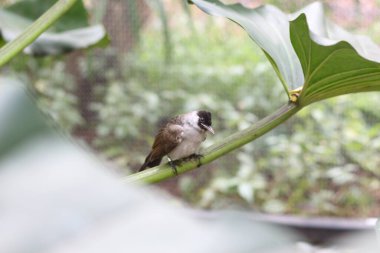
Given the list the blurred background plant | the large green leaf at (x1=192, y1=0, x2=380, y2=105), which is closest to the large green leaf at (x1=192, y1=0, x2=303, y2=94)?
the large green leaf at (x1=192, y1=0, x2=380, y2=105)

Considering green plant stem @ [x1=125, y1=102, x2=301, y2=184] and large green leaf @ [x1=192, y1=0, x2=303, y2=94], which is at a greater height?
large green leaf @ [x1=192, y1=0, x2=303, y2=94]

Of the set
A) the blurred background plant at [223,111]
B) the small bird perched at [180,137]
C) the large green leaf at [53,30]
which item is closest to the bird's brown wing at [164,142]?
the small bird perched at [180,137]

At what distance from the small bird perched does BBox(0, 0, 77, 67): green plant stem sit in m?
0.34

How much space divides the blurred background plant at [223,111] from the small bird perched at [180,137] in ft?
3.33

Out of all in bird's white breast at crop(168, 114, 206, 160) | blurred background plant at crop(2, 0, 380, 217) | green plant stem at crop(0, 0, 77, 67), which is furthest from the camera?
blurred background plant at crop(2, 0, 380, 217)

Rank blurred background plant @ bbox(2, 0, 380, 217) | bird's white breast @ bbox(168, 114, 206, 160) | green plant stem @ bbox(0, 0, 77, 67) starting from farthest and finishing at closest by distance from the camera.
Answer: blurred background plant @ bbox(2, 0, 380, 217), bird's white breast @ bbox(168, 114, 206, 160), green plant stem @ bbox(0, 0, 77, 67)

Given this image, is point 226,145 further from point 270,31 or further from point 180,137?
point 180,137

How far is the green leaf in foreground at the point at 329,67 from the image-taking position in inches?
20.1

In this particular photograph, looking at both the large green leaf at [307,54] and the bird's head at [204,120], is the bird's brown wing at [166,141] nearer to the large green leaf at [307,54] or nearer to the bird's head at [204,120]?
the bird's head at [204,120]

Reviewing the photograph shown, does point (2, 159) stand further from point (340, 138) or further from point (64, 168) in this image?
point (340, 138)

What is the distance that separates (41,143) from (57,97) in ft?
6.88

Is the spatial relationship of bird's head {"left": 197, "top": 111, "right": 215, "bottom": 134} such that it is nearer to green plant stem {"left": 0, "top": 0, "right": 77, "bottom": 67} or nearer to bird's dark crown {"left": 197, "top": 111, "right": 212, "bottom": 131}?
bird's dark crown {"left": 197, "top": 111, "right": 212, "bottom": 131}

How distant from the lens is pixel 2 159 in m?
0.18

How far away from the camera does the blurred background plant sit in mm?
2016
